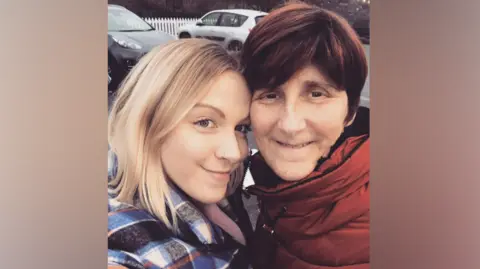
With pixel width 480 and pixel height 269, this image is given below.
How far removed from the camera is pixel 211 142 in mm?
2598

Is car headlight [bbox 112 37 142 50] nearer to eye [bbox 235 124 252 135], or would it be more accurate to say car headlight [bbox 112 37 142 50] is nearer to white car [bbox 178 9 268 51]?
white car [bbox 178 9 268 51]

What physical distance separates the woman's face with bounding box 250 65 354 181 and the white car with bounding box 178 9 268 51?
10.3 inches

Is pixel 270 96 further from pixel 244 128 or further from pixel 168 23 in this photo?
pixel 168 23

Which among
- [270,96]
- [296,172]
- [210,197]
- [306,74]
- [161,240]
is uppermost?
[306,74]

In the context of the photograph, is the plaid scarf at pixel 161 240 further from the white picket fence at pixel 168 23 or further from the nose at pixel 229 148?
the white picket fence at pixel 168 23

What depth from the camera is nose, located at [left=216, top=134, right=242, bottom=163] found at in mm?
2611
